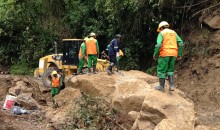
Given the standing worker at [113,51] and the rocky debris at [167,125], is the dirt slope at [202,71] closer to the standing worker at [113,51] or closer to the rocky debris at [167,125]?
the standing worker at [113,51]

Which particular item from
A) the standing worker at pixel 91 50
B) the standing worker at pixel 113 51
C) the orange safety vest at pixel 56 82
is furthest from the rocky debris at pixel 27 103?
the standing worker at pixel 113 51

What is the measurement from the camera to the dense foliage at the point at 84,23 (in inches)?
678

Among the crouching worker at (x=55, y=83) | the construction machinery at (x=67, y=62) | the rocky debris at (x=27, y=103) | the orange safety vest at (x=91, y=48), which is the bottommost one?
the rocky debris at (x=27, y=103)

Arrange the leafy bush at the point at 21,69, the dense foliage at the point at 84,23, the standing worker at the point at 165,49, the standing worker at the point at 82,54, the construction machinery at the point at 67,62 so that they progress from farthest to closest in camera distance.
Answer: the leafy bush at the point at 21,69, the dense foliage at the point at 84,23, the construction machinery at the point at 67,62, the standing worker at the point at 82,54, the standing worker at the point at 165,49

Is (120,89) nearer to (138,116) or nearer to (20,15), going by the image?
(138,116)

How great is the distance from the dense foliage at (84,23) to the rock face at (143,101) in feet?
18.6

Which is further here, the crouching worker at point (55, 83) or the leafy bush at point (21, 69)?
the leafy bush at point (21, 69)

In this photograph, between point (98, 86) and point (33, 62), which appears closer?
point (98, 86)

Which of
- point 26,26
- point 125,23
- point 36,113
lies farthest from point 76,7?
point 36,113

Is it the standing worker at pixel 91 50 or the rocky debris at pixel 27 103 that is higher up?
the standing worker at pixel 91 50

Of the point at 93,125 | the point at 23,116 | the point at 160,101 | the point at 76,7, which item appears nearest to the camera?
the point at 160,101

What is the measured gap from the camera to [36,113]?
1190cm

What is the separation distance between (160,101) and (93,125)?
1825 millimetres

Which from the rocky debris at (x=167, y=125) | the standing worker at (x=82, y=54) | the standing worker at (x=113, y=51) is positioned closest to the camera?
the rocky debris at (x=167, y=125)
